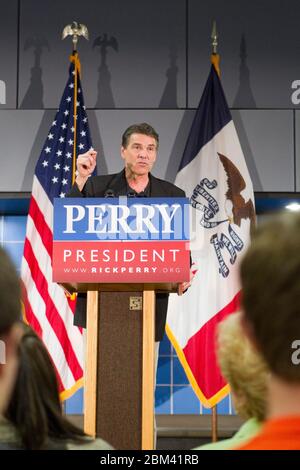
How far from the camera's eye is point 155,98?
5.68 metres

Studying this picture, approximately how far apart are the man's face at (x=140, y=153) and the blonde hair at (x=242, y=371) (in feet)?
7.77

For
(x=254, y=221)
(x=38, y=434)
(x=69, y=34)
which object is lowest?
(x=38, y=434)

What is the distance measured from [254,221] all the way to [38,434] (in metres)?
4.05

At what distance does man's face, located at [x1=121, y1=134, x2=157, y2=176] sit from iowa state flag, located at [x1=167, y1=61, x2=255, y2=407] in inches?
56.1

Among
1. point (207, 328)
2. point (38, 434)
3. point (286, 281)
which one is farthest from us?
point (207, 328)

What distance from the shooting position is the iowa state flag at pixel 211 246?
500 cm

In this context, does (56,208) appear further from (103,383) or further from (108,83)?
(108,83)

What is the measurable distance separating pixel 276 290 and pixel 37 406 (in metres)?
0.56

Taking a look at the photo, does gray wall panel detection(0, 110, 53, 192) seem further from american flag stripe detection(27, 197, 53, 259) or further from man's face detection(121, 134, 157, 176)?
man's face detection(121, 134, 157, 176)

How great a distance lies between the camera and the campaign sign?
289 cm

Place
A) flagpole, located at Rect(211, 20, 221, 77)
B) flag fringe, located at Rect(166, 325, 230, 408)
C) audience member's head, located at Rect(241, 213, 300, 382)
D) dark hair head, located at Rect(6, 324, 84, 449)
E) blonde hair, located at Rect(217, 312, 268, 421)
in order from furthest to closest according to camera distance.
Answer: flagpole, located at Rect(211, 20, 221, 77), flag fringe, located at Rect(166, 325, 230, 408), blonde hair, located at Rect(217, 312, 268, 421), dark hair head, located at Rect(6, 324, 84, 449), audience member's head, located at Rect(241, 213, 300, 382)

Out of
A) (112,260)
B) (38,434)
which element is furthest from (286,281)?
(112,260)

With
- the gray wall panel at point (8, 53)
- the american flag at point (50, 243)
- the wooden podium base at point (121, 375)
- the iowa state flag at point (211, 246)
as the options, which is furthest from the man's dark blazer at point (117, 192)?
the gray wall panel at point (8, 53)

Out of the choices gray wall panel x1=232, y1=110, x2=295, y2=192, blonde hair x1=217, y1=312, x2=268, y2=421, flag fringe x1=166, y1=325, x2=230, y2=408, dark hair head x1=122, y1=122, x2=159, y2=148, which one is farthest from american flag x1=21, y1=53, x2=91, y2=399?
blonde hair x1=217, y1=312, x2=268, y2=421
